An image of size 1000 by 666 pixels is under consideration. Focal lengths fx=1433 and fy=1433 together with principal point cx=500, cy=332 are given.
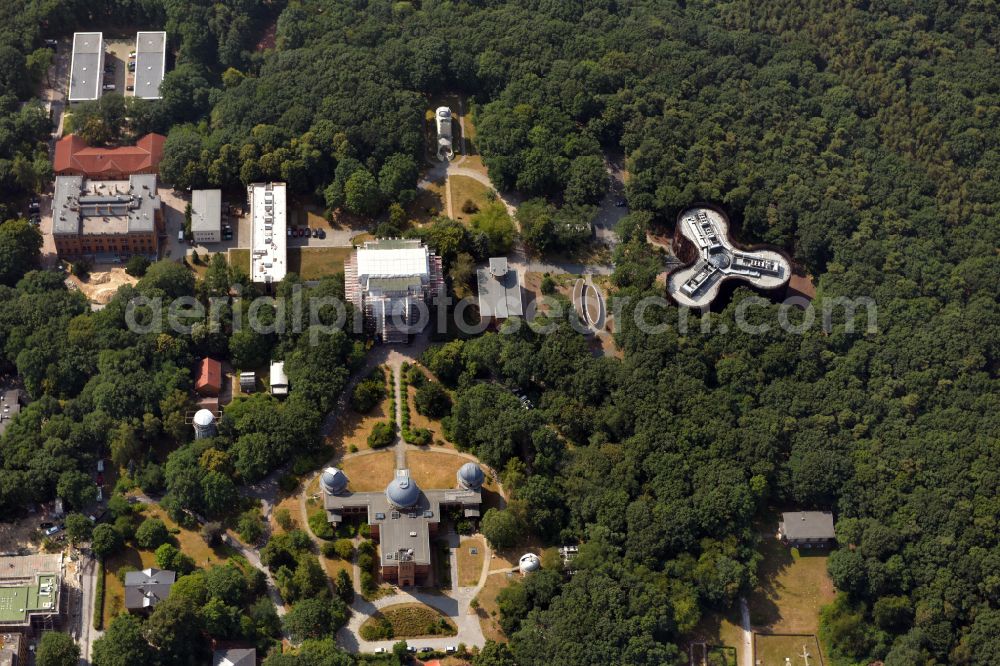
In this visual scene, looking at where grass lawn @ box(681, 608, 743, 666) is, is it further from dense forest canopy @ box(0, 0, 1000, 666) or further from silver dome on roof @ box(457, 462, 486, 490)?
silver dome on roof @ box(457, 462, 486, 490)

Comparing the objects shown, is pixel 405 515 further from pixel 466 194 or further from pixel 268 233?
pixel 466 194

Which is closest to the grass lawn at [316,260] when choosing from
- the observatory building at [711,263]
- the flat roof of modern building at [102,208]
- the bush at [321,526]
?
the flat roof of modern building at [102,208]

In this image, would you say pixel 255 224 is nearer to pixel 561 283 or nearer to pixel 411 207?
pixel 411 207

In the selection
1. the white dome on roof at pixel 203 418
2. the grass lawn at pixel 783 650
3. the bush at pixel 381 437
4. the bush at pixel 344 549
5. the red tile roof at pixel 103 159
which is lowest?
the grass lawn at pixel 783 650

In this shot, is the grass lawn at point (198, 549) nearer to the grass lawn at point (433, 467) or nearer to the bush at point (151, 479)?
the bush at point (151, 479)

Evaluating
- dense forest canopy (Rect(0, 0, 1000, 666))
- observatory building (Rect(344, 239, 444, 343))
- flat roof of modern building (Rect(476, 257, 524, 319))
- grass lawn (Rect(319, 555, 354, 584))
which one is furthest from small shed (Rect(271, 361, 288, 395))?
flat roof of modern building (Rect(476, 257, 524, 319))

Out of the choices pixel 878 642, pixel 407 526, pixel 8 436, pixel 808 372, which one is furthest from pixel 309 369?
pixel 878 642

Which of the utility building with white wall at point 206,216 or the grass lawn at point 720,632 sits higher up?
the utility building with white wall at point 206,216
